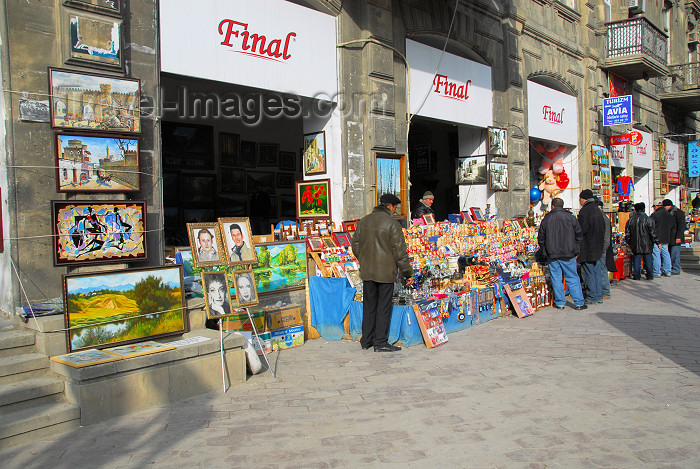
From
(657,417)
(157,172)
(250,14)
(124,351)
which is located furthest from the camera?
(250,14)

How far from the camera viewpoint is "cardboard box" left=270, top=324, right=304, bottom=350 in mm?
6836

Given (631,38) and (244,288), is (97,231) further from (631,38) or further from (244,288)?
(631,38)

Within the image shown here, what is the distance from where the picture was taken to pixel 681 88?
24.1 m

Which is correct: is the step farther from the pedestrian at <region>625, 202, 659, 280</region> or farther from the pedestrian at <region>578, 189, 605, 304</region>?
the pedestrian at <region>625, 202, 659, 280</region>

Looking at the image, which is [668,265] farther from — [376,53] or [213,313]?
[213,313]

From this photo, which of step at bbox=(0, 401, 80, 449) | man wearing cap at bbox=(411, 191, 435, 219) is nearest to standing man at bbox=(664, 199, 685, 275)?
man wearing cap at bbox=(411, 191, 435, 219)

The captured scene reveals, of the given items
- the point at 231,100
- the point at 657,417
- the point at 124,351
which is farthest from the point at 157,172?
the point at 657,417

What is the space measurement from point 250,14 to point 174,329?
4608mm

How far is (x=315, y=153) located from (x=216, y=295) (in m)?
4.50

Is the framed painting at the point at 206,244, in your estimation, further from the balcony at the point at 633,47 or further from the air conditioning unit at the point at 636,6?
the air conditioning unit at the point at 636,6

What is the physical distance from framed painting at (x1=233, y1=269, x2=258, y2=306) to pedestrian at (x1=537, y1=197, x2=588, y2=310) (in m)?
5.55

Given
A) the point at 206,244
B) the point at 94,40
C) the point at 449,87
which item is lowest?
the point at 206,244

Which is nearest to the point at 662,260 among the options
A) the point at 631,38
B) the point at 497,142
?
the point at 497,142

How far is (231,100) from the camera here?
30.4 feet
